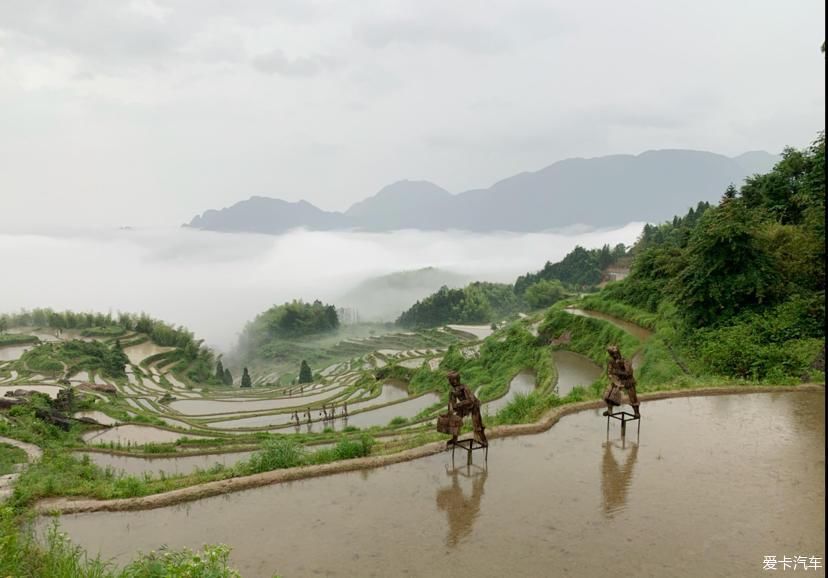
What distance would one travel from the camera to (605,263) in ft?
346

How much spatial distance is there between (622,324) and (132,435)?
31.9 m

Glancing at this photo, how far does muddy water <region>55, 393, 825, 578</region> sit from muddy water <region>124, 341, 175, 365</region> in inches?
2630

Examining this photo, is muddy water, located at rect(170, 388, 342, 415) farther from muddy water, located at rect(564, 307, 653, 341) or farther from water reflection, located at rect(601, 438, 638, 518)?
water reflection, located at rect(601, 438, 638, 518)

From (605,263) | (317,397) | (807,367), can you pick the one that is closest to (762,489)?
(807,367)

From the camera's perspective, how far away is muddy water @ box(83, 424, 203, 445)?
25.4 m

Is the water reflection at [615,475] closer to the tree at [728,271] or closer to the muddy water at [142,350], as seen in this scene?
the tree at [728,271]

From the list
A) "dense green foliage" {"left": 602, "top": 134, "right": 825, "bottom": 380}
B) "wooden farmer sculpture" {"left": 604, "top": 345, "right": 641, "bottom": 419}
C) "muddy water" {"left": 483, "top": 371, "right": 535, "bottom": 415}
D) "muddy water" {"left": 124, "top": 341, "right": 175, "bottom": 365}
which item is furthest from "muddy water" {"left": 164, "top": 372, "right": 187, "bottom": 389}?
"wooden farmer sculpture" {"left": 604, "top": 345, "right": 641, "bottom": 419}

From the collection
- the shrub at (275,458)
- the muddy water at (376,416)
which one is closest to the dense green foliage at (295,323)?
the muddy water at (376,416)

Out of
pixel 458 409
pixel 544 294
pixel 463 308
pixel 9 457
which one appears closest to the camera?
pixel 458 409

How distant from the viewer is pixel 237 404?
147ft

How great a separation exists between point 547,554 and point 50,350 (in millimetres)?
66125

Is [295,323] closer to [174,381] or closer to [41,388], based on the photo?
[174,381]


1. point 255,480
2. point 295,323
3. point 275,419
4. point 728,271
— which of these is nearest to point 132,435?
point 275,419

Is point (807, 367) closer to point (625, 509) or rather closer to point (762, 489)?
point (762, 489)
